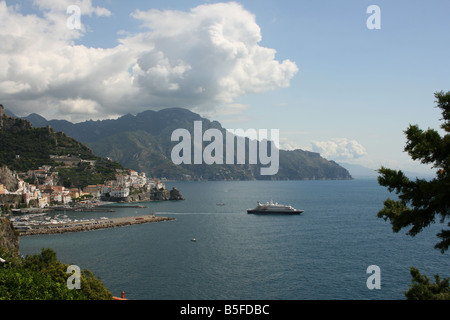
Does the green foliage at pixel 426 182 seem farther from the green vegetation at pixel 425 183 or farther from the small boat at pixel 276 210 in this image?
the small boat at pixel 276 210

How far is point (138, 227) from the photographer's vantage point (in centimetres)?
5684

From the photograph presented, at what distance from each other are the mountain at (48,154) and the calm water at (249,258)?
6392 cm

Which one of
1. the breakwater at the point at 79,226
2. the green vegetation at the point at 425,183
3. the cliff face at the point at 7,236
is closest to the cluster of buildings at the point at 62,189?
the breakwater at the point at 79,226

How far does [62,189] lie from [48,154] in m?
30.4

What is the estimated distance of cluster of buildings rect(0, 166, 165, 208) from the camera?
270 feet

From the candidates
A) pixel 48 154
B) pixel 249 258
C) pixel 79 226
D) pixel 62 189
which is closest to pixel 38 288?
pixel 249 258

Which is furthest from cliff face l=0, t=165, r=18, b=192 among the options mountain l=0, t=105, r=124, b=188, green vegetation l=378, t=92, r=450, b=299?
green vegetation l=378, t=92, r=450, b=299

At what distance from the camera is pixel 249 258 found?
3556cm

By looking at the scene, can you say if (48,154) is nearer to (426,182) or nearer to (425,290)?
(425,290)

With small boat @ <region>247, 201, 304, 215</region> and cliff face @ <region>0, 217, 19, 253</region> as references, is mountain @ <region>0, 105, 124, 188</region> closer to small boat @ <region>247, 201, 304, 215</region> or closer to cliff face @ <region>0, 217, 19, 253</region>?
small boat @ <region>247, 201, 304, 215</region>

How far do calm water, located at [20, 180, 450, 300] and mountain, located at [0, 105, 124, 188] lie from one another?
63.9 m
